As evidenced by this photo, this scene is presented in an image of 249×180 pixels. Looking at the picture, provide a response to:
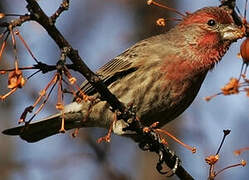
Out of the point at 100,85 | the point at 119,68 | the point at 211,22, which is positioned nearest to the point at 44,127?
the point at 119,68

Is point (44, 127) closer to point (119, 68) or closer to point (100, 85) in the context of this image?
point (119, 68)

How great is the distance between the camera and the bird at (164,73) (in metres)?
6.95

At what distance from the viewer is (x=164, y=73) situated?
698 cm

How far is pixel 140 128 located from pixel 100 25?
7.05m

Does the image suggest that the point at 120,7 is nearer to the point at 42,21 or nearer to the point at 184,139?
the point at 184,139

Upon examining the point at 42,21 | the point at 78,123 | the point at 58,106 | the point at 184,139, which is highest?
the point at 42,21

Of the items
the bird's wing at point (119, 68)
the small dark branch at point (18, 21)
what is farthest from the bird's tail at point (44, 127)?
the small dark branch at point (18, 21)

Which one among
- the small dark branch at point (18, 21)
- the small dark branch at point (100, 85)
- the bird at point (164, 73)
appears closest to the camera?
the small dark branch at point (18, 21)

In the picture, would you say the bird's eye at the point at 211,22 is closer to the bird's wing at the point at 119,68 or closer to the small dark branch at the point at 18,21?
the bird's wing at the point at 119,68

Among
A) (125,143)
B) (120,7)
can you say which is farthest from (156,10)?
(125,143)

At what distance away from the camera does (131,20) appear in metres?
11.0

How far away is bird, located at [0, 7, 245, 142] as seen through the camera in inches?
274

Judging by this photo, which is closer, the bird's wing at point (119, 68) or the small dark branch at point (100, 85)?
the small dark branch at point (100, 85)

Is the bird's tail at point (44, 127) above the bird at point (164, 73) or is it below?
below
